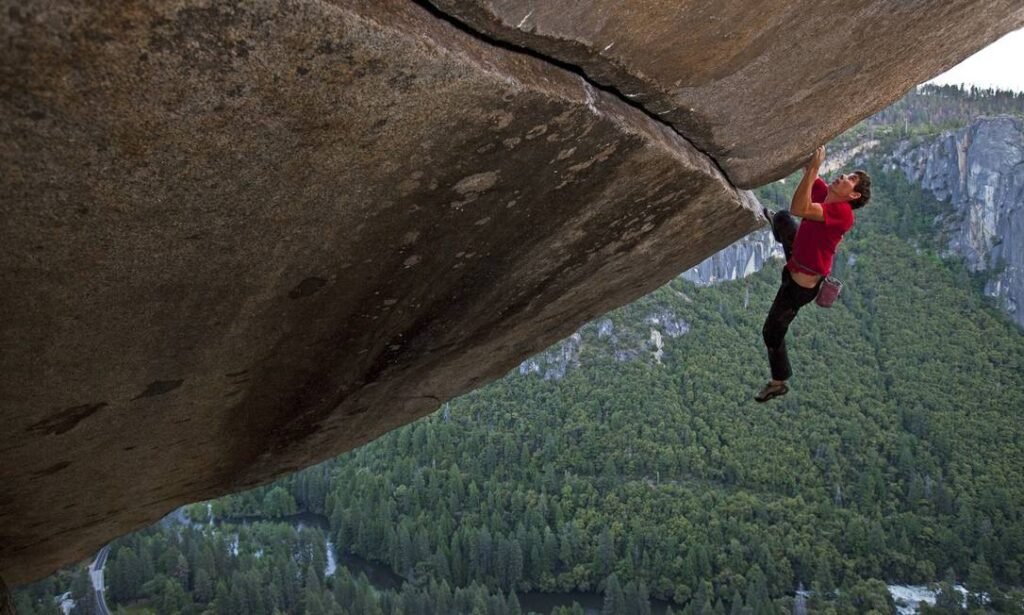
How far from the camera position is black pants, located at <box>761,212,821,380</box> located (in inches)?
211

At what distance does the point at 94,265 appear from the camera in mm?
2766

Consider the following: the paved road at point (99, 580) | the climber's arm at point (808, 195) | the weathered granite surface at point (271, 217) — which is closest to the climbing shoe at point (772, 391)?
the weathered granite surface at point (271, 217)

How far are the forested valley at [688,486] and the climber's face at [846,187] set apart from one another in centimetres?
3410

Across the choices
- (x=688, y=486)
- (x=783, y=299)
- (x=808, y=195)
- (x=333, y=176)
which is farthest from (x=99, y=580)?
(x=333, y=176)

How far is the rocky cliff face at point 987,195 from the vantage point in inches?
3214

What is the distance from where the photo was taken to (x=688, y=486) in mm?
57750

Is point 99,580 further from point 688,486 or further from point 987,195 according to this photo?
point 987,195

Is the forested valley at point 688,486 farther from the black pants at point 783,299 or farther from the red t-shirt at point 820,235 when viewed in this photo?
Answer: the red t-shirt at point 820,235

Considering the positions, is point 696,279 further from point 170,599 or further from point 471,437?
point 170,599

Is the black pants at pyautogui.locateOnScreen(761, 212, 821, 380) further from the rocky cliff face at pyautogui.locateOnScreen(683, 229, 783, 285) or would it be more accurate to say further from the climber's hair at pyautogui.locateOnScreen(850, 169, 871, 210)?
the rocky cliff face at pyautogui.locateOnScreen(683, 229, 783, 285)

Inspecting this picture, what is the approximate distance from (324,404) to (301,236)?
218cm

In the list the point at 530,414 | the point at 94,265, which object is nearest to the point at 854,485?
the point at 530,414

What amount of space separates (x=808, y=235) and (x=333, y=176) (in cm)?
327

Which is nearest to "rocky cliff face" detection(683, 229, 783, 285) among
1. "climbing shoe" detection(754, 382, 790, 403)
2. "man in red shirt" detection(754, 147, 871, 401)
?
"climbing shoe" detection(754, 382, 790, 403)
